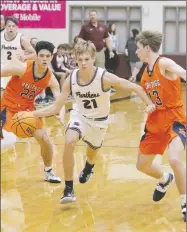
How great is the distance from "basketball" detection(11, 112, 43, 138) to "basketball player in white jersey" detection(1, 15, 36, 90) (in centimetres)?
254

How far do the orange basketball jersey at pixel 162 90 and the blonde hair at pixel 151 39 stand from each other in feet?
0.40

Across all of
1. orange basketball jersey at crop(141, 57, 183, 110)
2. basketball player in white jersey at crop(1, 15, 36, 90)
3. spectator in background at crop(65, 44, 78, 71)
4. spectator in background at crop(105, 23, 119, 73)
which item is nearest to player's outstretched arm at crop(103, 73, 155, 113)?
orange basketball jersey at crop(141, 57, 183, 110)

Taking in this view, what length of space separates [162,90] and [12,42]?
514 cm

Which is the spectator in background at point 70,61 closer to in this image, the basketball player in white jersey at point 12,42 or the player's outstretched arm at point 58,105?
the basketball player in white jersey at point 12,42

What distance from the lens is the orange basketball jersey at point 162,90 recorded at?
5.28 metres

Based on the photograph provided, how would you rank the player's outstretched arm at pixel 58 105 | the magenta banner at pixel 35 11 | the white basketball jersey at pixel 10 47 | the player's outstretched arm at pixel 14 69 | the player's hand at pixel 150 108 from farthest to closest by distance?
the magenta banner at pixel 35 11 < the white basketball jersey at pixel 10 47 < the player's outstretched arm at pixel 14 69 < the player's outstretched arm at pixel 58 105 < the player's hand at pixel 150 108

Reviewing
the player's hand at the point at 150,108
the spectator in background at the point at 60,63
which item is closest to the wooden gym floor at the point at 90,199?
the player's hand at the point at 150,108

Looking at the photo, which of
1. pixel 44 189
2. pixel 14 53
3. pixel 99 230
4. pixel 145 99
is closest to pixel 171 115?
pixel 145 99

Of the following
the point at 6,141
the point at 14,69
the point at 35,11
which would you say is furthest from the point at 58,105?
the point at 35,11

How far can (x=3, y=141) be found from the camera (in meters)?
3.35

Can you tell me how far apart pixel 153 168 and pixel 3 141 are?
261cm

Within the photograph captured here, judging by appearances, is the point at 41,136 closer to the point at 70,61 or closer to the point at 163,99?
the point at 163,99

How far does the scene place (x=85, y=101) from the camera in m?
5.75

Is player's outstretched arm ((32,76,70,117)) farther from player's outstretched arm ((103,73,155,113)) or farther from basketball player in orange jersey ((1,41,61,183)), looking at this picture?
basketball player in orange jersey ((1,41,61,183))
